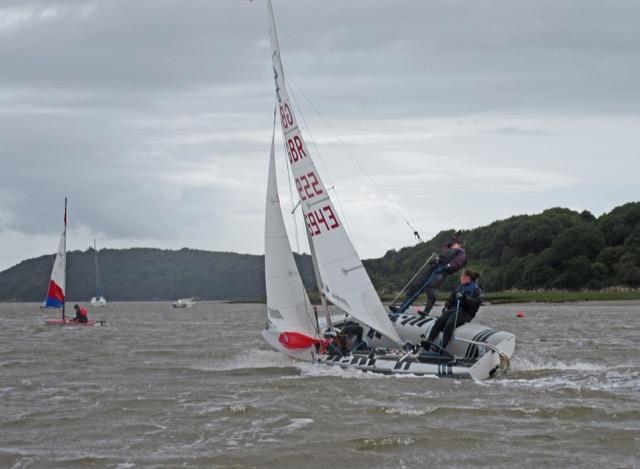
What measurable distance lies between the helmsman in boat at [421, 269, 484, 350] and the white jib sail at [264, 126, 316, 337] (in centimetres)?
367

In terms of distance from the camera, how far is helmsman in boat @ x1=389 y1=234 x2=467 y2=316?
22.4 metres

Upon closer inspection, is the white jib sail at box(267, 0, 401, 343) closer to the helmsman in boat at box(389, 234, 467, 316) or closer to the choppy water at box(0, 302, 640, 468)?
the choppy water at box(0, 302, 640, 468)

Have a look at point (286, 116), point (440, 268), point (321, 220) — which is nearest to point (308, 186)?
point (321, 220)

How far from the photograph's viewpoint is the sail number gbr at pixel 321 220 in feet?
69.6

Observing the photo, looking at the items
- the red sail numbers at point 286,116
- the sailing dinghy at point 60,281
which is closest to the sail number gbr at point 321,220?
the red sail numbers at point 286,116

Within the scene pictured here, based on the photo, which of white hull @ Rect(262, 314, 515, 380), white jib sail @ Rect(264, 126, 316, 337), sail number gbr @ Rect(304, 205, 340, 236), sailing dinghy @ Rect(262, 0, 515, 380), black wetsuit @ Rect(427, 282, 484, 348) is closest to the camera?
white hull @ Rect(262, 314, 515, 380)

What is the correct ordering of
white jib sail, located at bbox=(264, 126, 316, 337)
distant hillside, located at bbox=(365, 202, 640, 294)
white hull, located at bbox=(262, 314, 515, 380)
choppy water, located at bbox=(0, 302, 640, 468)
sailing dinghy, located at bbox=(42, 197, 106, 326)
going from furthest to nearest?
distant hillside, located at bbox=(365, 202, 640, 294) < sailing dinghy, located at bbox=(42, 197, 106, 326) < white jib sail, located at bbox=(264, 126, 316, 337) < white hull, located at bbox=(262, 314, 515, 380) < choppy water, located at bbox=(0, 302, 640, 468)

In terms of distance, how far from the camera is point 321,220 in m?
21.3

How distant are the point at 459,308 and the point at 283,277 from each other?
4.99 metres

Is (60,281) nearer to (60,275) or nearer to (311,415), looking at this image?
(60,275)

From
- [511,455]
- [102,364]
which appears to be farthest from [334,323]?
[511,455]

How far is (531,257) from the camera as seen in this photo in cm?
11462

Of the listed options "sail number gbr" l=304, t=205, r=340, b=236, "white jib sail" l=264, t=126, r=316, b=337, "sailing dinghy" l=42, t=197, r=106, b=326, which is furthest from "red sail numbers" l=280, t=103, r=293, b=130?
"sailing dinghy" l=42, t=197, r=106, b=326

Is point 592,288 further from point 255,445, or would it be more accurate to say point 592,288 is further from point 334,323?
point 255,445
